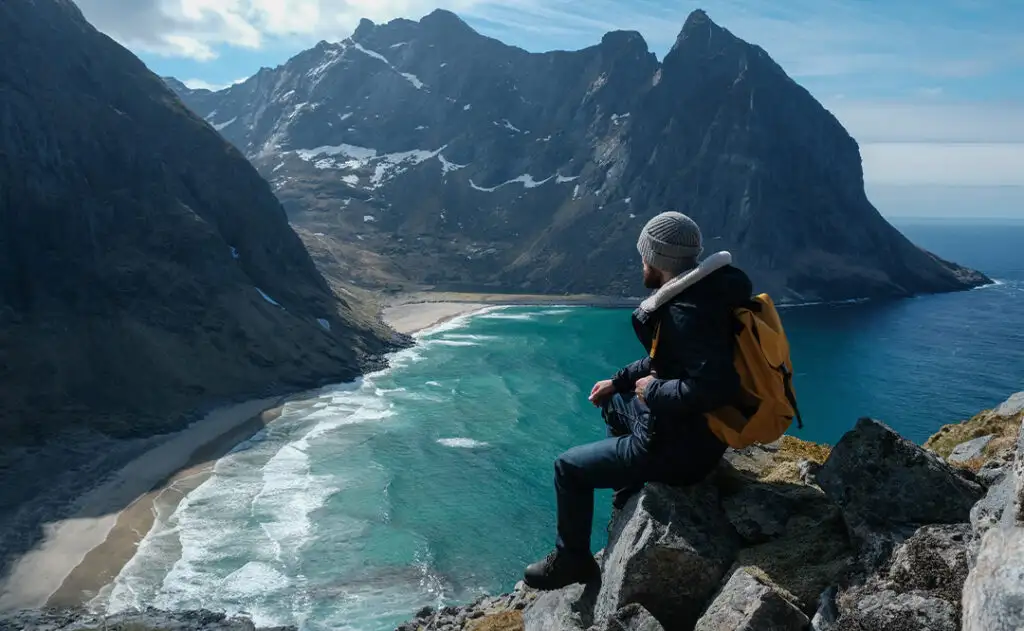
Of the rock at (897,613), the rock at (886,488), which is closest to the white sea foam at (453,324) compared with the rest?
the rock at (886,488)

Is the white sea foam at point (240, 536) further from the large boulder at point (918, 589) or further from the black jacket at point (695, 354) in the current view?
the large boulder at point (918, 589)

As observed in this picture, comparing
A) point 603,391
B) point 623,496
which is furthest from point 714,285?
point 623,496

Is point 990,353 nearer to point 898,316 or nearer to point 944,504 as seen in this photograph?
point 898,316

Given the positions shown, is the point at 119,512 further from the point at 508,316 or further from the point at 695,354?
the point at 508,316

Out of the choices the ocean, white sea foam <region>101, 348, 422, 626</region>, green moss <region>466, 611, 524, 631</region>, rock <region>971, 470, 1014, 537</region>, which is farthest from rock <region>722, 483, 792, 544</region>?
white sea foam <region>101, 348, 422, 626</region>

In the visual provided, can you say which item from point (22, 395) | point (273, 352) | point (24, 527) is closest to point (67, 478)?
point (24, 527)

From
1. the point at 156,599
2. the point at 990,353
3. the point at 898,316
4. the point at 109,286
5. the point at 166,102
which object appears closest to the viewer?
the point at 156,599
